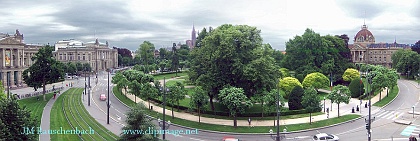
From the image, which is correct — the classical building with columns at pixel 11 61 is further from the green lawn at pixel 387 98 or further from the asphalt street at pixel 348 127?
the green lawn at pixel 387 98

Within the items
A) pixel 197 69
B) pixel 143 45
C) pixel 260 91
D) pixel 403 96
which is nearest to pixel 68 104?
pixel 197 69

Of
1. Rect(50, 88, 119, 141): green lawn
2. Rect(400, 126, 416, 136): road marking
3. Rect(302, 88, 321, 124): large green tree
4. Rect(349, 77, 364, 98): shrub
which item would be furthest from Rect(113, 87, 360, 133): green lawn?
Rect(349, 77, 364, 98): shrub

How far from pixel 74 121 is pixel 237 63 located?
23.0m

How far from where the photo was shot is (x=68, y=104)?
185 feet

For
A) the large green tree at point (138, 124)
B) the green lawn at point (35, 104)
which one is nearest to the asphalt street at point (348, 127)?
the green lawn at point (35, 104)

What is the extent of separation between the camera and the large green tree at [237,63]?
4431cm

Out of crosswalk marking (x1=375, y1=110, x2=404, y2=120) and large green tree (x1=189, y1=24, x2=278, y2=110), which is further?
crosswalk marking (x1=375, y1=110, x2=404, y2=120)

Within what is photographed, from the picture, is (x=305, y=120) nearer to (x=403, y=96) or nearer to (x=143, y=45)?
(x=403, y=96)

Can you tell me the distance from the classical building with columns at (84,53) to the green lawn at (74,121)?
8272cm

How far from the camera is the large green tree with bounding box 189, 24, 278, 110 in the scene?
4431cm

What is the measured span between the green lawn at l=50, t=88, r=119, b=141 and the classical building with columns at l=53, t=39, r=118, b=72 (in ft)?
271

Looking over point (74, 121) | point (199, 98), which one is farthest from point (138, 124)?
point (74, 121)

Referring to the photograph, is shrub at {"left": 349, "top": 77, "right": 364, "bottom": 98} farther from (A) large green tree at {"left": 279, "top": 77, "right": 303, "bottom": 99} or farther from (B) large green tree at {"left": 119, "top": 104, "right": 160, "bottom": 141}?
(B) large green tree at {"left": 119, "top": 104, "right": 160, "bottom": 141}

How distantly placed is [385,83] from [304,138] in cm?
3015
